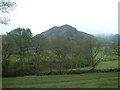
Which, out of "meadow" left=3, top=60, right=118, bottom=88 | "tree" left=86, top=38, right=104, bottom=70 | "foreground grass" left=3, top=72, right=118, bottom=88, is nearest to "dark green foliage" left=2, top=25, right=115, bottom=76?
"tree" left=86, top=38, right=104, bottom=70

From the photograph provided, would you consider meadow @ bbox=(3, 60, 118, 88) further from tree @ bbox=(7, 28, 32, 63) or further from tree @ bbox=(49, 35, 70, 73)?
tree @ bbox=(7, 28, 32, 63)

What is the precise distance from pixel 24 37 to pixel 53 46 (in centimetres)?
785

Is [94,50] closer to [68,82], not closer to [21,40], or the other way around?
[21,40]

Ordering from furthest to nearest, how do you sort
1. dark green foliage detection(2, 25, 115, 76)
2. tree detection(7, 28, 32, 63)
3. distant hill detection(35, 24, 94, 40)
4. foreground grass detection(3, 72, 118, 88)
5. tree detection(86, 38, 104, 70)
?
distant hill detection(35, 24, 94, 40) < tree detection(86, 38, 104, 70) < tree detection(7, 28, 32, 63) < dark green foliage detection(2, 25, 115, 76) < foreground grass detection(3, 72, 118, 88)

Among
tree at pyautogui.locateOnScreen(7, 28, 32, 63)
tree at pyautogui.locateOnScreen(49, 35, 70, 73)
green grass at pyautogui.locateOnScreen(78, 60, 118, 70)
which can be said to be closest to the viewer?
tree at pyautogui.locateOnScreen(7, 28, 32, 63)

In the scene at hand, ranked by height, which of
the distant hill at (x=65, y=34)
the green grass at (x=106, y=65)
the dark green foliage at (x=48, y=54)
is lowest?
the green grass at (x=106, y=65)

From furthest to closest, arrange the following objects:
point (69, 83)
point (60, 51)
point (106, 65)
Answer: point (106, 65), point (60, 51), point (69, 83)

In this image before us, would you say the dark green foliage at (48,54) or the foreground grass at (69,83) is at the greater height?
the dark green foliage at (48,54)

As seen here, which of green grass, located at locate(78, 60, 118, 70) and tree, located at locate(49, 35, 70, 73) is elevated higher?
tree, located at locate(49, 35, 70, 73)

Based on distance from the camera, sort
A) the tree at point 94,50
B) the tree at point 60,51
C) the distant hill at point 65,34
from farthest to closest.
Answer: the distant hill at point 65,34, the tree at point 94,50, the tree at point 60,51

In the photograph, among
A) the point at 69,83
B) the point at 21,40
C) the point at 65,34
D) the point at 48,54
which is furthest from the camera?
the point at 65,34

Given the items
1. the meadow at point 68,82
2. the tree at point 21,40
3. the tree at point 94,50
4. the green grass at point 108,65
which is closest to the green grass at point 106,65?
the green grass at point 108,65

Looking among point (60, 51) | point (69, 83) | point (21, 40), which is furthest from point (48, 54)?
point (69, 83)

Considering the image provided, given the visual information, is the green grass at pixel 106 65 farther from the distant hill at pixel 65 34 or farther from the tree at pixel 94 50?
the distant hill at pixel 65 34
